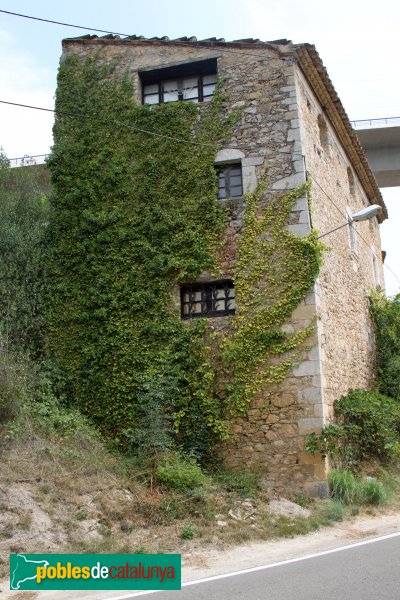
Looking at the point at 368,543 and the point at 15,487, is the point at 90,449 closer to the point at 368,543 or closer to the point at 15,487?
the point at 15,487

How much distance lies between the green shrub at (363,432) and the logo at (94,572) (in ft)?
14.4

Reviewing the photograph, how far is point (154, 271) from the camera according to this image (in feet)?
36.3

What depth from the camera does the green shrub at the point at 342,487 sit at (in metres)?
9.71

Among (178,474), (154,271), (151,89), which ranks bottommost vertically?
(178,474)

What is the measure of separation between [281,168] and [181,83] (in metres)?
2.90

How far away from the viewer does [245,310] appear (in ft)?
34.9

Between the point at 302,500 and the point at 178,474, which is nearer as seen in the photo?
the point at 178,474

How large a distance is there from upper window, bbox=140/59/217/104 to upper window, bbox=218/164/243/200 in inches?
61.1

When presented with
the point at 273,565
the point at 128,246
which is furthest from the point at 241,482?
the point at 128,246

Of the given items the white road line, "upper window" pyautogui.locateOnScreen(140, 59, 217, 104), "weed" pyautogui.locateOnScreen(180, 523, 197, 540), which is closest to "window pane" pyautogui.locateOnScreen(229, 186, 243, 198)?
"upper window" pyautogui.locateOnScreen(140, 59, 217, 104)

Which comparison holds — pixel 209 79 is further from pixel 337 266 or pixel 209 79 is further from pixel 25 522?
pixel 25 522

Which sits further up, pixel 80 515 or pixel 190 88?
pixel 190 88

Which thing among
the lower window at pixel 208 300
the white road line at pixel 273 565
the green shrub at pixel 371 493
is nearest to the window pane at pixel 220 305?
the lower window at pixel 208 300

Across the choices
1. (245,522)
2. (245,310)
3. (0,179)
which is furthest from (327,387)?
(0,179)
